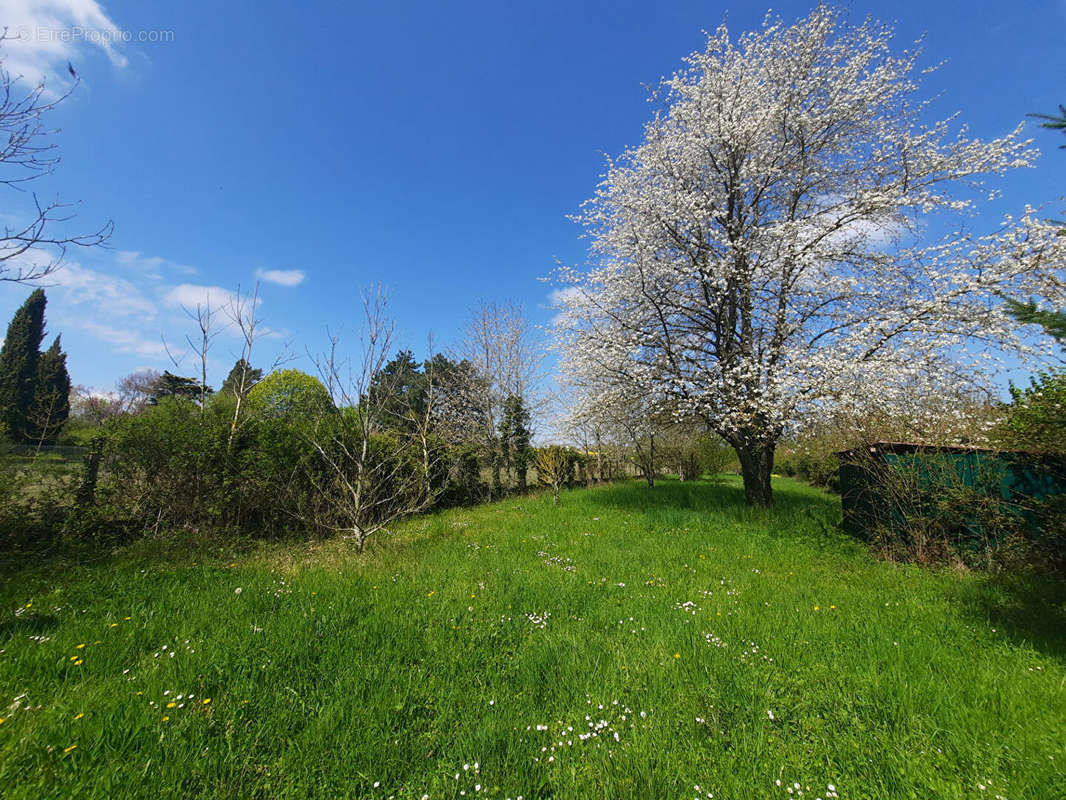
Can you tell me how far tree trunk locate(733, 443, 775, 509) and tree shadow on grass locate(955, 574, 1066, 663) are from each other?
499cm

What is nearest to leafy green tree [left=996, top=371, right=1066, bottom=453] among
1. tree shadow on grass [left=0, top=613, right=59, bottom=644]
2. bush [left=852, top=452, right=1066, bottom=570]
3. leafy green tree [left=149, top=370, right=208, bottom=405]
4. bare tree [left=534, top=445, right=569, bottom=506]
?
bush [left=852, top=452, right=1066, bottom=570]

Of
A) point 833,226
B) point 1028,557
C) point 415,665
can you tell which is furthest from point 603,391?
point 415,665

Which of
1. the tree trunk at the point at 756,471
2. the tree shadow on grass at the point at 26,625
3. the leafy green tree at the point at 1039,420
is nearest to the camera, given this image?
the tree shadow on grass at the point at 26,625

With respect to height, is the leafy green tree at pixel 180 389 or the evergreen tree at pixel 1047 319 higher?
the leafy green tree at pixel 180 389

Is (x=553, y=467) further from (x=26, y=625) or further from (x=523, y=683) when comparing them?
(x=26, y=625)

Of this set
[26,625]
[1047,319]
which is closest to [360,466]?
[26,625]

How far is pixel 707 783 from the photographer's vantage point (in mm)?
2051

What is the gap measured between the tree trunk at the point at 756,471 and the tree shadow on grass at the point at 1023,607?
16.4 ft

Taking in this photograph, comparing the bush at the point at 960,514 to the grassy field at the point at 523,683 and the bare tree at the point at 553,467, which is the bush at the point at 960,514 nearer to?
the grassy field at the point at 523,683

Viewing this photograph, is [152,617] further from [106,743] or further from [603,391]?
[603,391]

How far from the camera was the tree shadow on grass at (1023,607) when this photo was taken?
3.43m

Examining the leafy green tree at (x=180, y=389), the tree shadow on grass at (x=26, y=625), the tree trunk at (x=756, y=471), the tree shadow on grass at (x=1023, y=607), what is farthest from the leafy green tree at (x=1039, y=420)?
the leafy green tree at (x=180, y=389)

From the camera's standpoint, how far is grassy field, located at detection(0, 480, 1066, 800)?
2053 millimetres

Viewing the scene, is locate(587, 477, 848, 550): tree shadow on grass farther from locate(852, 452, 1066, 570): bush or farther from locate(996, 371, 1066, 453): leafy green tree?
locate(996, 371, 1066, 453): leafy green tree
